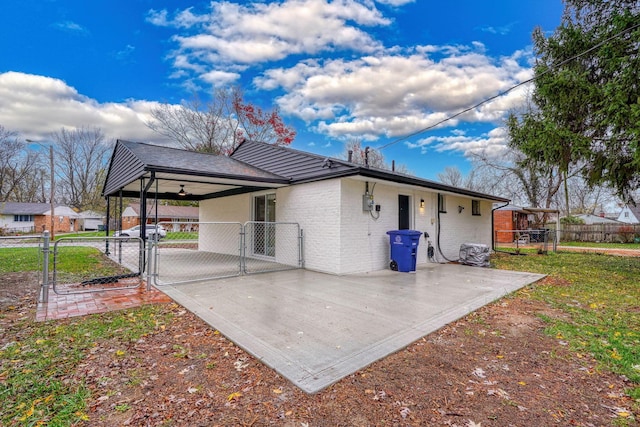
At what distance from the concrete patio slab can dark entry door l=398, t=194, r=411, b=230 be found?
1860mm

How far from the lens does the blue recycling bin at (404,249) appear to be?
7707 millimetres

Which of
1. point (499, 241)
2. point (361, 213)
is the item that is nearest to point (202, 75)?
point (361, 213)

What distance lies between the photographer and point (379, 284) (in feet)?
20.7

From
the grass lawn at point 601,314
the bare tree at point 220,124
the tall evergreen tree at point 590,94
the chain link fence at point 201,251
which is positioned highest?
the bare tree at point 220,124

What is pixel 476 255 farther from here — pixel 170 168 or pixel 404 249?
pixel 170 168

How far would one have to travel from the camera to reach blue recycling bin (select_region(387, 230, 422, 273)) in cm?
771

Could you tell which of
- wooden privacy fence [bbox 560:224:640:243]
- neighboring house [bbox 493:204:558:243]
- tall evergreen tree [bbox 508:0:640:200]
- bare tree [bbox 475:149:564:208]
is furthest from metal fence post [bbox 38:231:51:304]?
wooden privacy fence [bbox 560:224:640:243]

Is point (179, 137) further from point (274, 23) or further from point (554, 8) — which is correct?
point (554, 8)

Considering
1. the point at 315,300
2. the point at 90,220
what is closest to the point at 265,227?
the point at 315,300

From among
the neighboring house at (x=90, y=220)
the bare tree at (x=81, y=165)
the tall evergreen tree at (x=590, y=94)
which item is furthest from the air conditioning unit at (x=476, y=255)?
the neighboring house at (x=90, y=220)

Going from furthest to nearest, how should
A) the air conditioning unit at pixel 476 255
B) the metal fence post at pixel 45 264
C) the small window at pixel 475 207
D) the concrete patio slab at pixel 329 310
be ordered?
the small window at pixel 475 207 < the air conditioning unit at pixel 476 255 < the metal fence post at pixel 45 264 < the concrete patio slab at pixel 329 310

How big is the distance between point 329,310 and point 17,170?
43.0m

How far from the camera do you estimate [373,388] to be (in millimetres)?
2449

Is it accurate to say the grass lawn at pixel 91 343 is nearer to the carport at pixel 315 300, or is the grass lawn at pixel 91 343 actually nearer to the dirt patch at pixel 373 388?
the dirt patch at pixel 373 388
